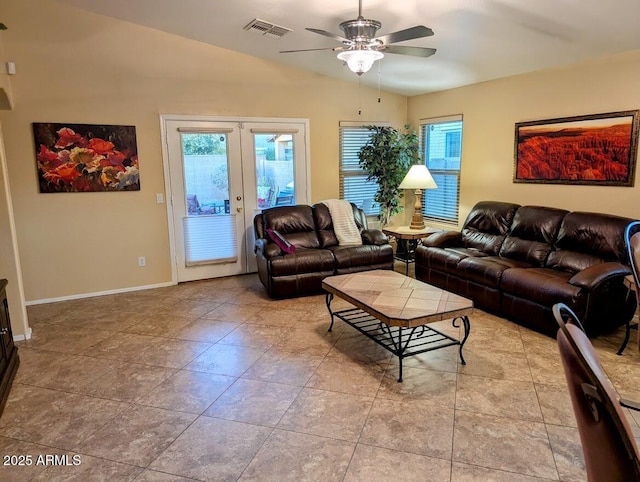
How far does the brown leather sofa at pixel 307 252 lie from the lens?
15.6 feet

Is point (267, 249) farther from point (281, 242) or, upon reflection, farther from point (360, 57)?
point (360, 57)

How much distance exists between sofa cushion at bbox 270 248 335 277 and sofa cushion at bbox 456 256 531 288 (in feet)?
4.71

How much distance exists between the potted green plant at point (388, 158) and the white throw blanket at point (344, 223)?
2.28ft

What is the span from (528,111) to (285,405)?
13.4ft

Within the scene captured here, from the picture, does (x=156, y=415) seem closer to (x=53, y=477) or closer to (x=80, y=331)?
(x=53, y=477)

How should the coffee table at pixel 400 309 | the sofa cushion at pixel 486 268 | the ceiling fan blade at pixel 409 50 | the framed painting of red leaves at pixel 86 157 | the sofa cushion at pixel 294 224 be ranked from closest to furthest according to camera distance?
the coffee table at pixel 400 309
the ceiling fan blade at pixel 409 50
the sofa cushion at pixel 486 268
the framed painting of red leaves at pixel 86 157
the sofa cushion at pixel 294 224

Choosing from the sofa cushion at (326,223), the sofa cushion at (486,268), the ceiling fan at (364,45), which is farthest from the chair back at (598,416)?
the sofa cushion at (326,223)

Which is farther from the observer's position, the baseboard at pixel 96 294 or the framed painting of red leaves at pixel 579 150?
the baseboard at pixel 96 294

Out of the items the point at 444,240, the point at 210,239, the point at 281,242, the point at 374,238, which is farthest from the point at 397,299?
the point at 210,239

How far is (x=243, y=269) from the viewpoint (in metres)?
5.93

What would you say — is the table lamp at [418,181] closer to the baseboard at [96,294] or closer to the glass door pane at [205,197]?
the glass door pane at [205,197]

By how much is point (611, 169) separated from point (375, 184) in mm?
3172

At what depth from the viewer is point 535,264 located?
14.0ft

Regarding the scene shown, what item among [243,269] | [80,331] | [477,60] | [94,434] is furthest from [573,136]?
[80,331]
